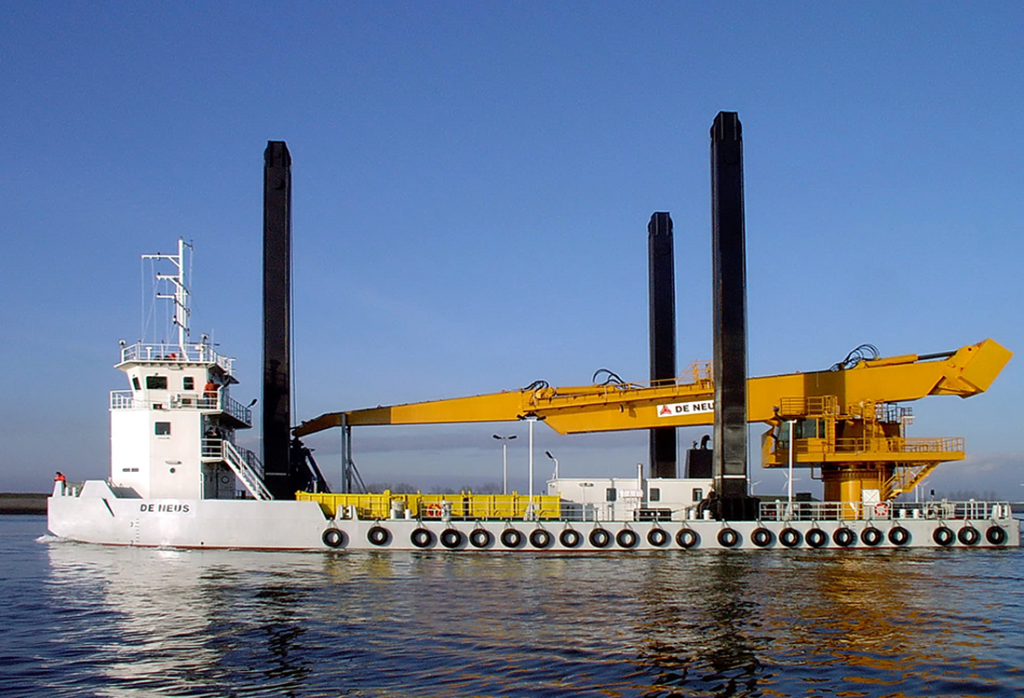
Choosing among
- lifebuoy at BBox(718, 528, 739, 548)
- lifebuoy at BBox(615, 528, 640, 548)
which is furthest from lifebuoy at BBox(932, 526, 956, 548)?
lifebuoy at BBox(615, 528, 640, 548)

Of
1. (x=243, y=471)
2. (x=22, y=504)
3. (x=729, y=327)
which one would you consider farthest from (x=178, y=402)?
(x=22, y=504)

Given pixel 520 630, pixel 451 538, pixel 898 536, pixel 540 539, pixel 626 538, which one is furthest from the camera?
pixel 898 536

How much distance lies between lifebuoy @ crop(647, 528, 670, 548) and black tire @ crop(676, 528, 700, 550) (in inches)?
17.8

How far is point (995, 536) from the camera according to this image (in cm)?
3484

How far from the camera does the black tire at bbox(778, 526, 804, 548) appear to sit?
33188mm

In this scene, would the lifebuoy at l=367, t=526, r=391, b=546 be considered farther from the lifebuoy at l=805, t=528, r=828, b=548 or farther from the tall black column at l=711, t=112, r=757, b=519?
the lifebuoy at l=805, t=528, r=828, b=548

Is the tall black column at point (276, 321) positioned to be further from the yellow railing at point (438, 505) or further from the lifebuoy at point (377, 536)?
the lifebuoy at point (377, 536)

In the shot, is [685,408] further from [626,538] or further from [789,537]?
[789,537]

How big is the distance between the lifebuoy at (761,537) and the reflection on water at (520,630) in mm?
4556

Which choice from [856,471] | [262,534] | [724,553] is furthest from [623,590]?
[856,471]

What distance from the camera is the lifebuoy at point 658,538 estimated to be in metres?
32.9

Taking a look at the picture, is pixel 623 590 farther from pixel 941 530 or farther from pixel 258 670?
pixel 941 530

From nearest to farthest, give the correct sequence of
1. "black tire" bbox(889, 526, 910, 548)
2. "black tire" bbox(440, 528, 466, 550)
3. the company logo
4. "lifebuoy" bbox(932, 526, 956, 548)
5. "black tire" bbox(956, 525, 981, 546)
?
"black tire" bbox(440, 528, 466, 550) → "black tire" bbox(889, 526, 910, 548) → "lifebuoy" bbox(932, 526, 956, 548) → "black tire" bbox(956, 525, 981, 546) → the company logo

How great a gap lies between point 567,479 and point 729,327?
29.5 ft
